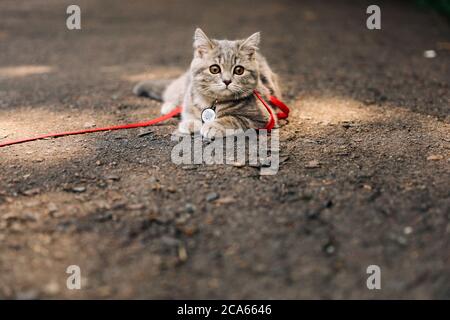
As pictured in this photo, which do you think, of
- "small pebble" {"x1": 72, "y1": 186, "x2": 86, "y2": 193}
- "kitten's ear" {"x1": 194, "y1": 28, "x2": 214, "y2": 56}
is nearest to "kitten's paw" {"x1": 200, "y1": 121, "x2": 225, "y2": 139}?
"kitten's ear" {"x1": 194, "y1": 28, "x2": 214, "y2": 56}

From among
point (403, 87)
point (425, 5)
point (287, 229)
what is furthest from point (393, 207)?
point (425, 5)

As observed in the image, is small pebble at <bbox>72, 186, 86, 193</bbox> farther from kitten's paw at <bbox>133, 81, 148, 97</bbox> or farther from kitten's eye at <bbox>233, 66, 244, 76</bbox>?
kitten's paw at <bbox>133, 81, 148, 97</bbox>

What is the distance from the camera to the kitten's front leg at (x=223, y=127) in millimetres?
3393

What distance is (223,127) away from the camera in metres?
3.43

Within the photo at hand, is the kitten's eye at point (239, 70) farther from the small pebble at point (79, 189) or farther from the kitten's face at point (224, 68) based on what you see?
the small pebble at point (79, 189)

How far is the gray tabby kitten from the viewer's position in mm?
3463

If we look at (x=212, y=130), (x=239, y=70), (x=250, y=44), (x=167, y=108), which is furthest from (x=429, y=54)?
(x=212, y=130)

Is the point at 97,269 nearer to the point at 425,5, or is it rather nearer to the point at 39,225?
the point at 39,225

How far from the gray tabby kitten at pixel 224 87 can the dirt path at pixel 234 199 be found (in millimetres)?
252

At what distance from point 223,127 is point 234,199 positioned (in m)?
0.89

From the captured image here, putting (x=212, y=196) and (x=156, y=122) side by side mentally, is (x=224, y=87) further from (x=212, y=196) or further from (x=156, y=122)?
(x=212, y=196)

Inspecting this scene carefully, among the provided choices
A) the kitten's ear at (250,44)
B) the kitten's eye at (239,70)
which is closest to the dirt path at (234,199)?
the kitten's eye at (239,70)

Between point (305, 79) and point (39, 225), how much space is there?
3.66 metres

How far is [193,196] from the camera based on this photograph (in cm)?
272
